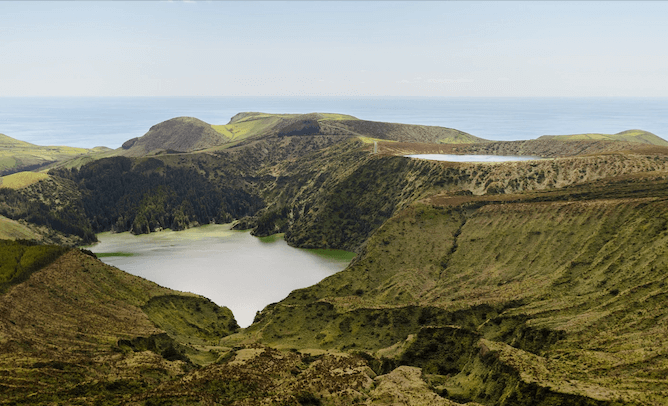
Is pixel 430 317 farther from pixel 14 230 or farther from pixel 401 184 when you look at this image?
pixel 14 230

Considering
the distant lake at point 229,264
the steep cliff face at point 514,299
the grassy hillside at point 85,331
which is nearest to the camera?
the steep cliff face at point 514,299

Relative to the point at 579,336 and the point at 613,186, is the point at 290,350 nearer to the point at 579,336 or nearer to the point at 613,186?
the point at 579,336

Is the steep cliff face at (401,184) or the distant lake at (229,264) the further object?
the steep cliff face at (401,184)

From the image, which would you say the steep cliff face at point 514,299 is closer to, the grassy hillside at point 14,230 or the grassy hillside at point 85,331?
the grassy hillside at point 85,331

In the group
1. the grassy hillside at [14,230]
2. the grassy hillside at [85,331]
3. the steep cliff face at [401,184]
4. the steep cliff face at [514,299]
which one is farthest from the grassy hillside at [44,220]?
the steep cliff face at [514,299]

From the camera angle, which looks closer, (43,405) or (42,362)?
(43,405)

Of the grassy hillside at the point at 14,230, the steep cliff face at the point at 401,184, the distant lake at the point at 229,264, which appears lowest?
the distant lake at the point at 229,264

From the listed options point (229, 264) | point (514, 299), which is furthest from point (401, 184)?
point (514, 299)

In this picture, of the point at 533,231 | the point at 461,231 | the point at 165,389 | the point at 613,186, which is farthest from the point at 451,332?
the point at 613,186
